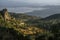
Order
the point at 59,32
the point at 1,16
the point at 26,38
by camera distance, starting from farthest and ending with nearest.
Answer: the point at 1,16, the point at 59,32, the point at 26,38

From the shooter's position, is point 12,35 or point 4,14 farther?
point 4,14

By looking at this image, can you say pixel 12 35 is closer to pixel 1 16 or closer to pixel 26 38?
pixel 26 38

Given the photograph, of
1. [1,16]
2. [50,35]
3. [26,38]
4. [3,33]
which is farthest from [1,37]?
[1,16]

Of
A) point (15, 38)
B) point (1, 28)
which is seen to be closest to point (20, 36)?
point (15, 38)

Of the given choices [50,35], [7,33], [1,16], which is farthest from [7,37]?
[1,16]

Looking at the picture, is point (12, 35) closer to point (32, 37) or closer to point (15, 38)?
point (15, 38)

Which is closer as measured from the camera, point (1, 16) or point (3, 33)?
point (3, 33)

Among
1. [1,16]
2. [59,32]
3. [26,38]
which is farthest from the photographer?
[1,16]
